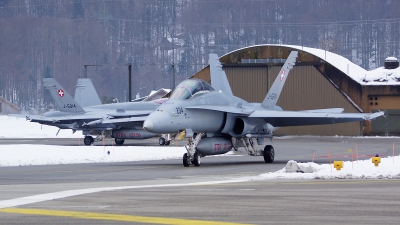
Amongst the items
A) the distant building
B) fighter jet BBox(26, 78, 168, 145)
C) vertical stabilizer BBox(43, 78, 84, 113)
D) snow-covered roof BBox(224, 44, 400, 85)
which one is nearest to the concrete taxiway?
fighter jet BBox(26, 78, 168, 145)

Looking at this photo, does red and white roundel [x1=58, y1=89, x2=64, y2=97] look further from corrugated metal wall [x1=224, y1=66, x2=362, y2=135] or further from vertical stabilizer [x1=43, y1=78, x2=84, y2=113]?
corrugated metal wall [x1=224, y1=66, x2=362, y2=135]

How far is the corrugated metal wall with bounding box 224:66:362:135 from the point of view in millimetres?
49719

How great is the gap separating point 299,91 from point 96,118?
1609 cm

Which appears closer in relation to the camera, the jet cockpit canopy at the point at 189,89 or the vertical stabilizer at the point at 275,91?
the jet cockpit canopy at the point at 189,89

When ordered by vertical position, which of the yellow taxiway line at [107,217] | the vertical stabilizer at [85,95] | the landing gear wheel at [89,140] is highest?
the vertical stabilizer at [85,95]

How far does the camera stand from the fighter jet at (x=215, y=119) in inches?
863

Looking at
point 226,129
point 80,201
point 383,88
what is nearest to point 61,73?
point 383,88

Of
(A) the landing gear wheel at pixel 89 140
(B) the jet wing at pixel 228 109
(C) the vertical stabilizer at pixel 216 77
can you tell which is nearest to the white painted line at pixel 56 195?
(B) the jet wing at pixel 228 109

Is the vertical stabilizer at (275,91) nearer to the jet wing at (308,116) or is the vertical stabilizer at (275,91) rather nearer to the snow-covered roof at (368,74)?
the jet wing at (308,116)

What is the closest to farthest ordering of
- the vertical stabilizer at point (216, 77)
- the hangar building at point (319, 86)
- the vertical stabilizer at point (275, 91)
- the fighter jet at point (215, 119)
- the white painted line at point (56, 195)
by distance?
the white painted line at point (56, 195)
the fighter jet at point (215, 119)
the vertical stabilizer at point (216, 77)
the vertical stabilizer at point (275, 91)
the hangar building at point (319, 86)

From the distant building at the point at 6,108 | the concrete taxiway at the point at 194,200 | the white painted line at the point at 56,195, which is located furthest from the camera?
the distant building at the point at 6,108

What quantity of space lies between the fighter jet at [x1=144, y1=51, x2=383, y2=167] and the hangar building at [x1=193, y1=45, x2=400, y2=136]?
25.3 meters

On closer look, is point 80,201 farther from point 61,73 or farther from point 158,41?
point 158,41

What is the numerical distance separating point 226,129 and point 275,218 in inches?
543
